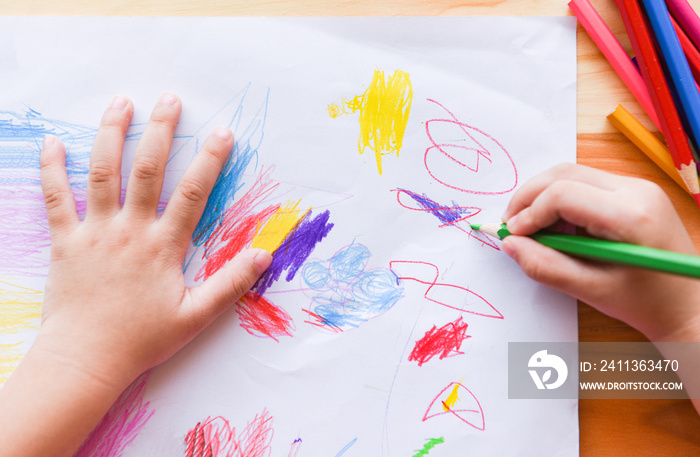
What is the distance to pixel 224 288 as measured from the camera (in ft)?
1.70

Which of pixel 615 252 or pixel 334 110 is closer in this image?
pixel 615 252

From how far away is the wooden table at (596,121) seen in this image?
52cm

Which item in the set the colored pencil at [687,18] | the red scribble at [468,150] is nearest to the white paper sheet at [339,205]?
the red scribble at [468,150]

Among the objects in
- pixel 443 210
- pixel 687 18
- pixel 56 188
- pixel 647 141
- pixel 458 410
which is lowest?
pixel 458 410

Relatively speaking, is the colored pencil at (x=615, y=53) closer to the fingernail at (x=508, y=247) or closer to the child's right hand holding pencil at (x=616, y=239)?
the child's right hand holding pencil at (x=616, y=239)

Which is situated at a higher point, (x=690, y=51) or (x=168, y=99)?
(x=690, y=51)

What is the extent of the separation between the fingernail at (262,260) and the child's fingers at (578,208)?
0.29m

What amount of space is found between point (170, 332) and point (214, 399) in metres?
0.10

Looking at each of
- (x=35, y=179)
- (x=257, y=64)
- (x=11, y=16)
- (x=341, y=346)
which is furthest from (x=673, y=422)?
(x=11, y=16)

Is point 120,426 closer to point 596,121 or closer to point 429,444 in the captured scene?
point 429,444

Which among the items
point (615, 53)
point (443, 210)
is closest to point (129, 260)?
point (443, 210)

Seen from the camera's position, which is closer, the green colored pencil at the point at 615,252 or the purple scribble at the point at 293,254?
the green colored pencil at the point at 615,252

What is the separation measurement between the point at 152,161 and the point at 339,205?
8.8 inches

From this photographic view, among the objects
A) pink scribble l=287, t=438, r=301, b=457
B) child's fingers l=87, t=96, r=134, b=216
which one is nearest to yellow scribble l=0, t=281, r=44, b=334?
child's fingers l=87, t=96, r=134, b=216
